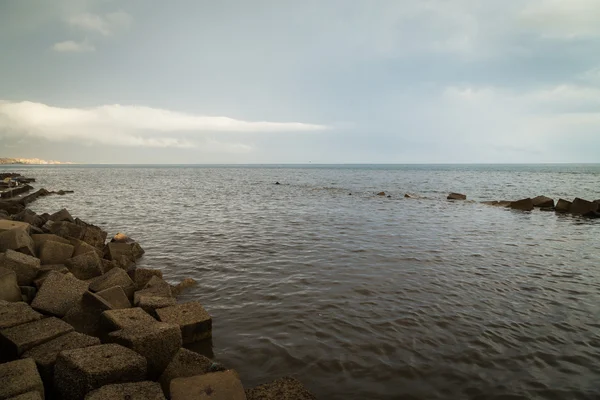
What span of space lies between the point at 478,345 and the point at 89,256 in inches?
359

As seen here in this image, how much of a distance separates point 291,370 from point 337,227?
11.8 meters

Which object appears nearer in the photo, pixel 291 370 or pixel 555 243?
pixel 291 370

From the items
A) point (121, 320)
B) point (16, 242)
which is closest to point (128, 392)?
point (121, 320)

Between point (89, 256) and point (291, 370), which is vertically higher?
point (89, 256)

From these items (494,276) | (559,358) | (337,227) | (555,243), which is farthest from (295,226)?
(559,358)

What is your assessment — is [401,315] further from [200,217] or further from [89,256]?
[200,217]

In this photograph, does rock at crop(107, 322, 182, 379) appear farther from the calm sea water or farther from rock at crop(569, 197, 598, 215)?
rock at crop(569, 197, 598, 215)

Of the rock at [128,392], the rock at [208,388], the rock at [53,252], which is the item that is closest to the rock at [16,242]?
the rock at [53,252]

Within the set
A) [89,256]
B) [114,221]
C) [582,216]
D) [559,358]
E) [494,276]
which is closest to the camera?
[559,358]

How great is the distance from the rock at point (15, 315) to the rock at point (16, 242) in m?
3.45

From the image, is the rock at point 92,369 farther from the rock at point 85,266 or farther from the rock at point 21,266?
the rock at point 85,266

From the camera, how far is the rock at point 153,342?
178 inches

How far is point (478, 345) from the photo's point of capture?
19.3 ft

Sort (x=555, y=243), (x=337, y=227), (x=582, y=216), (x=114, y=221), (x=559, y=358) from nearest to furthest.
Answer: (x=559, y=358) → (x=555, y=243) → (x=337, y=227) → (x=114, y=221) → (x=582, y=216)
